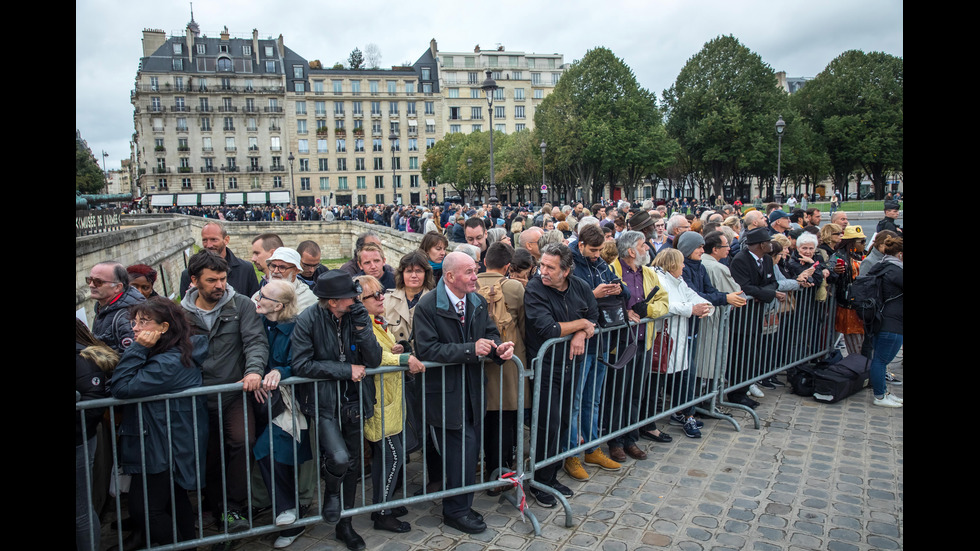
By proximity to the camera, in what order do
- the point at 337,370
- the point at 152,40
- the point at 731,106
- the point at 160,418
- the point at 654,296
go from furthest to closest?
the point at 152,40 → the point at 731,106 → the point at 654,296 → the point at 337,370 → the point at 160,418

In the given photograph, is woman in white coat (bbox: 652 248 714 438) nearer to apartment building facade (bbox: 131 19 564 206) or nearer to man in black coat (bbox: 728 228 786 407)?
man in black coat (bbox: 728 228 786 407)

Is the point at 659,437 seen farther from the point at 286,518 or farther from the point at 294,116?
the point at 294,116

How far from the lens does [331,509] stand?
3898mm

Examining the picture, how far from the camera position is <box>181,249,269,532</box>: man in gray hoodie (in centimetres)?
400

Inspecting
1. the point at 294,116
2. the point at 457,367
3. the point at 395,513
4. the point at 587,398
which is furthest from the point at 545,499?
the point at 294,116

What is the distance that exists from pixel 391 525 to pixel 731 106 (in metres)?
47.9

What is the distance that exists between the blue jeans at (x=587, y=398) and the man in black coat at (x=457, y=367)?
3.06 feet

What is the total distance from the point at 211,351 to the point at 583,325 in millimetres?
2599

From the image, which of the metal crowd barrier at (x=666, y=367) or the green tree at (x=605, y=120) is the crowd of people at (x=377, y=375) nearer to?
the metal crowd barrier at (x=666, y=367)

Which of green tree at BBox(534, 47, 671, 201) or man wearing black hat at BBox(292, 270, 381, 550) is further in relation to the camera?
green tree at BBox(534, 47, 671, 201)

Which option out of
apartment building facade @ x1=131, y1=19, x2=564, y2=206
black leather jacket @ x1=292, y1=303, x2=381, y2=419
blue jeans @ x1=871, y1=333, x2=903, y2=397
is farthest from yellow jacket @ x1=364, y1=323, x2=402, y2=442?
apartment building facade @ x1=131, y1=19, x2=564, y2=206

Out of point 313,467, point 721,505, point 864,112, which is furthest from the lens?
point 864,112

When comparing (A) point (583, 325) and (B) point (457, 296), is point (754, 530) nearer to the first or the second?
(A) point (583, 325)

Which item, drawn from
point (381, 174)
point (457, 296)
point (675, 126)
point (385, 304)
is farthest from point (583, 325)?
point (381, 174)
